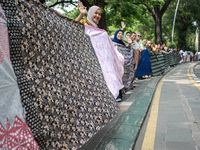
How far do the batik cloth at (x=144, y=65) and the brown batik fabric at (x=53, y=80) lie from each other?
281 inches

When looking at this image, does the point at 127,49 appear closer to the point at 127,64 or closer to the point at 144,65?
the point at 127,64

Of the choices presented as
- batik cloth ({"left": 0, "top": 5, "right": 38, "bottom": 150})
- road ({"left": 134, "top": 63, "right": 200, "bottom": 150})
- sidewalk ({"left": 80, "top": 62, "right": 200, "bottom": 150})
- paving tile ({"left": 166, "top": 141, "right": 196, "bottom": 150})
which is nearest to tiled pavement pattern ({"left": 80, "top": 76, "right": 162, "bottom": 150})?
sidewalk ({"left": 80, "top": 62, "right": 200, "bottom": 150})

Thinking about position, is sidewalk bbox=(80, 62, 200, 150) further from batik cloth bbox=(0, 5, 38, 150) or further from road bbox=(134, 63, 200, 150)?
batik cloth bbox=(0, 5, 38, 150)

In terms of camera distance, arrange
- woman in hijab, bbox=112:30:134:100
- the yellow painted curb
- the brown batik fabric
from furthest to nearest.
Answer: woman in hijab, bbox=112:30:134:100 → the yellow painted curb → the brown batik fabric

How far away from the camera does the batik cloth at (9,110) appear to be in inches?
62.7

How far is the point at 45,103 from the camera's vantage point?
1984mm

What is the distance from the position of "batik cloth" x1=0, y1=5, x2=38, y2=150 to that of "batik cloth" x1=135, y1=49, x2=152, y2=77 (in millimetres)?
8376

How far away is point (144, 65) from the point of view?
32.6 feet

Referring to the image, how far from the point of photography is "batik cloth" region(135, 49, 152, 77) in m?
9.79

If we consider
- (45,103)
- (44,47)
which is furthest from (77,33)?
(45,103)

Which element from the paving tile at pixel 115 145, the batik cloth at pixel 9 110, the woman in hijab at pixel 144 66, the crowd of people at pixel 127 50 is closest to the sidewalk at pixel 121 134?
the paving tile at pixel 115 145

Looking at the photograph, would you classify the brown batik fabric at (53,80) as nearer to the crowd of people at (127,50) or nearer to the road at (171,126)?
the road at (171,126)

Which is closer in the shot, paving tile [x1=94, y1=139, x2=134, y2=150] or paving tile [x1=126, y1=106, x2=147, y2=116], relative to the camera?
paving tile [x1=94, y1=139, x2=134, y2=150]

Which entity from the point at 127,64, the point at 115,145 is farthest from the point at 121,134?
the point at 127,64
